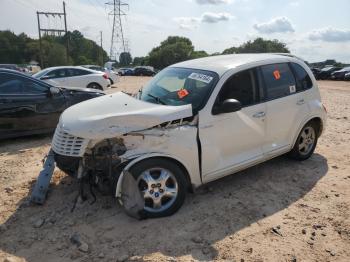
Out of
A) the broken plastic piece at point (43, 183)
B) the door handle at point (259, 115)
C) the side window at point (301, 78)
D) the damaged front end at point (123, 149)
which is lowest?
the broken plastic piece at point (43, 183)

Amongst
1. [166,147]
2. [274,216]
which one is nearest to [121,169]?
[166,147]

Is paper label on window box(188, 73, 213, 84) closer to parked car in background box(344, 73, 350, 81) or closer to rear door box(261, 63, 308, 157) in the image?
rear door box(261, 63, 308, 157)

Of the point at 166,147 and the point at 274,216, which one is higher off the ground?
the point at 166,147

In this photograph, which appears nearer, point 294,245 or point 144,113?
point 294,245

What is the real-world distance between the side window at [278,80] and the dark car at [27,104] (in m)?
4.36

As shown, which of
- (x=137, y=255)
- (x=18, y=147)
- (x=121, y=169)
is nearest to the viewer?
(x=137, y=255)

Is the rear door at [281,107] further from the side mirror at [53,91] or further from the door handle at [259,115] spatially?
the side mirror at [53,91]

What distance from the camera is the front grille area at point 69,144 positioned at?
163 inches

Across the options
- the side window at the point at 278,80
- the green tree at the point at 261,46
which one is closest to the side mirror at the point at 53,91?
the side window at the point at 278,80

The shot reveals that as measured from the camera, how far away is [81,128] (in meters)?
4.08

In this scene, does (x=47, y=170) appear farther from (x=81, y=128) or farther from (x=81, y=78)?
(x=81, y=78)

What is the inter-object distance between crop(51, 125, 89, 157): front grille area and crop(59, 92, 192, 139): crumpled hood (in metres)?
0.10

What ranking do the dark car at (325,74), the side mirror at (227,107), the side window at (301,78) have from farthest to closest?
the dark car at (325,74)
the side window at (301,78)
the side mirror at (227,107)

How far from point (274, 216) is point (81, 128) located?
242 centimetres
